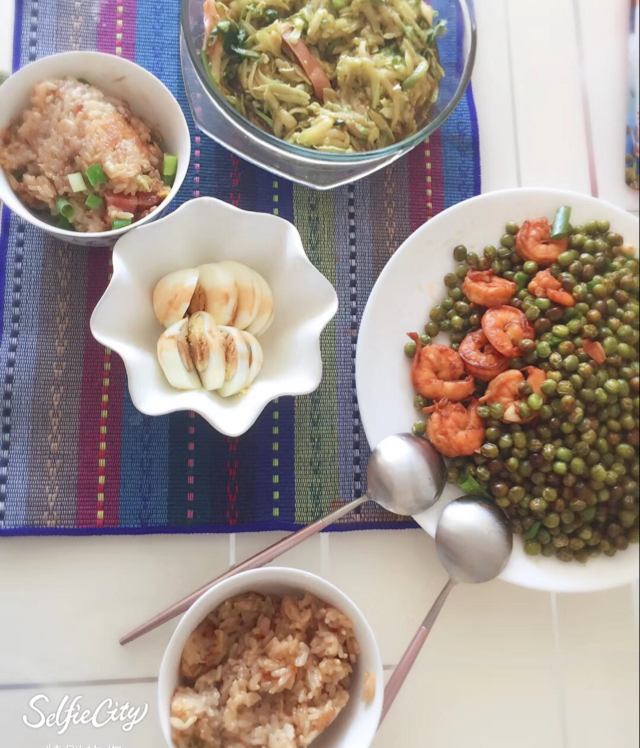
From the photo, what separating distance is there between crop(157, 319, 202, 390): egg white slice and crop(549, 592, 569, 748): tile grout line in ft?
1.37

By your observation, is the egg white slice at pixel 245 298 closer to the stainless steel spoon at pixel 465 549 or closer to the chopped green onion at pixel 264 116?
the chopped green onion at pixel 264 116

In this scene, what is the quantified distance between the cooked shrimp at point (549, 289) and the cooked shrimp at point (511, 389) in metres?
0.06

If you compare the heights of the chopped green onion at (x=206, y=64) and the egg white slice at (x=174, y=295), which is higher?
the chopped green onion at (x=206, y=64)

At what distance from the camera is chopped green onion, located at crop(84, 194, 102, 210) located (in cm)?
58

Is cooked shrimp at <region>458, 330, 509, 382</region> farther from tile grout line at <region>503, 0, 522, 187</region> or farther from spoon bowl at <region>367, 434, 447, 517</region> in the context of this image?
tile grout line at <region>503, 0, 522, 187</region>

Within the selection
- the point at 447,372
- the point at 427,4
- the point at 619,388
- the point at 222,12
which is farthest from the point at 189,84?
the point at 619,388

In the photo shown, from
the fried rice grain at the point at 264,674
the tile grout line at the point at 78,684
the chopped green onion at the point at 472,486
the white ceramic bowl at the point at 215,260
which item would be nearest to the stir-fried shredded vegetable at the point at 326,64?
the white ceramic bowl at the point at 215,260

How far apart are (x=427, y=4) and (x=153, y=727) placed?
734mm

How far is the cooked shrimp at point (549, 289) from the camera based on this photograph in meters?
0.50

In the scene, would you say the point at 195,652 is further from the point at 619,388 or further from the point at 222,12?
the point at 222,12

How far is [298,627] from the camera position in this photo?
0.55 meters

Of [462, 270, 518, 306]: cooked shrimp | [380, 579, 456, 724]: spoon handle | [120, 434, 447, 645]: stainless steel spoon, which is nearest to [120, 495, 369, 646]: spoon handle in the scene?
[120, 434, 447, 645]: stainless steel spoon
